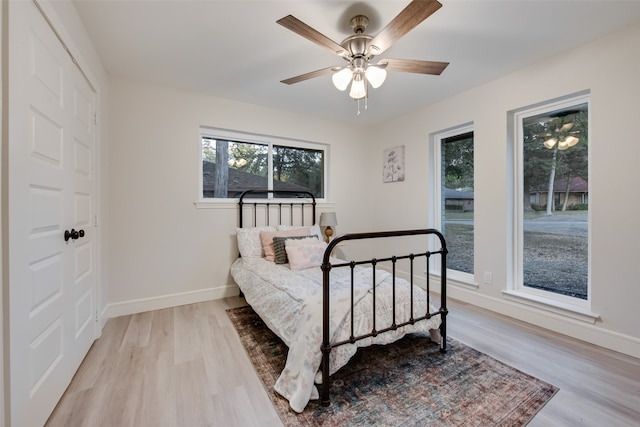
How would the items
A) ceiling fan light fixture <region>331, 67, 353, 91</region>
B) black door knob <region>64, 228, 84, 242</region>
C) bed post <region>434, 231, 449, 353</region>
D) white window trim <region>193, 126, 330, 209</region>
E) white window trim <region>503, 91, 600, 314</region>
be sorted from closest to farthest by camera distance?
black door knob <region>64, 228, 84, 242</region>
ceiling fan light fixture <region>331, 67, 353, 91</region>
bed post <region>434, 231, 449, 353</region>
white window trim <region>503, 91, 600, 314</region>
white window trim <region>193, 126, 330, 209</region>

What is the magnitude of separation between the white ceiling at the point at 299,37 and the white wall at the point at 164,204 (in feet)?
0.96

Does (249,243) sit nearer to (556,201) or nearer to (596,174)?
(556,201)

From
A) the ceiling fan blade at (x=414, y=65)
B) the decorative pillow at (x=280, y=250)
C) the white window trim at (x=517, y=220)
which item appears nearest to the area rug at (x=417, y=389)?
the decorative pillow at (x=280, y=250)

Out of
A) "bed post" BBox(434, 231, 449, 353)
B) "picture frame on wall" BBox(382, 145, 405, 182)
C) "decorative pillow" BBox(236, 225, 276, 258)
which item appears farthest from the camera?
"picture frame on wall" BBox(382, 145, 405, 182)

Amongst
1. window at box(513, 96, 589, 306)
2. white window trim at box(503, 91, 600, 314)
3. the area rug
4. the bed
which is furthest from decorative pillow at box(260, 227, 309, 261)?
window at box(513, 96, 589, 306)

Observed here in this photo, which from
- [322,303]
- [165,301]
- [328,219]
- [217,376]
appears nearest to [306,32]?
[322,303]

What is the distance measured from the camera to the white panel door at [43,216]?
1098 mm

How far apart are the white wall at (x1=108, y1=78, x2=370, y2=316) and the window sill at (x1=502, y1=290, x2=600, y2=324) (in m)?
3.03

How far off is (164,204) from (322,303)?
2.23m

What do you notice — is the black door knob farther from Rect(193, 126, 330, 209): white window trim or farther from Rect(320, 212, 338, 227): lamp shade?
Rect(320, 212, 338, 227): lamp shade

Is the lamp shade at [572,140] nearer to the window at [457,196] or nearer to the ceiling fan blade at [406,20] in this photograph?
the window at [457,196]

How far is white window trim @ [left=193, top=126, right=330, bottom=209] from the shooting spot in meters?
3.11

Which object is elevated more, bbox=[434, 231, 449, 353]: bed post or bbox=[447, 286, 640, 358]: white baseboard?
bbox=[434, 231, 449, 353]: bed post

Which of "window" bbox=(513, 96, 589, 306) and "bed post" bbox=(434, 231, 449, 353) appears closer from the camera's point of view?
"bed post" bbox=(434, 231, 449, 353)
